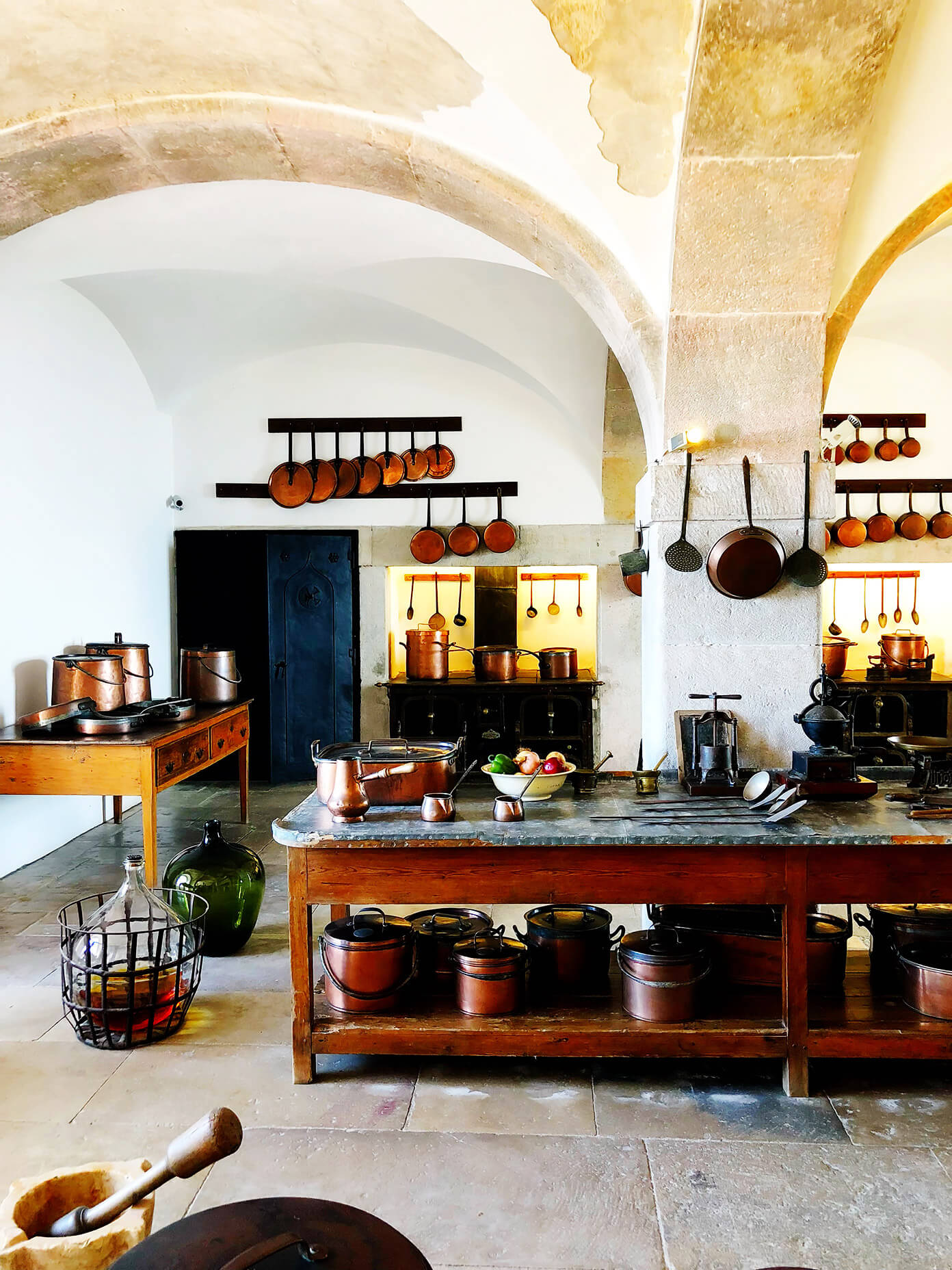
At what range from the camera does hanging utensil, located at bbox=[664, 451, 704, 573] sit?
3682 mm

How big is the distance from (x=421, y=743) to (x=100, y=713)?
2.33 meters

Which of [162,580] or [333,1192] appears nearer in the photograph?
[333,1192]

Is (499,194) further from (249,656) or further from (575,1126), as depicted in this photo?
(249,656)

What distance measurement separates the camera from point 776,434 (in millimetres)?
3678

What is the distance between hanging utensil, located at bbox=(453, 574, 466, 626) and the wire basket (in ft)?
15.3

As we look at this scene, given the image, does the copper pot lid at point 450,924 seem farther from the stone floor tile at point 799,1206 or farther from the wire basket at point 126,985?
the stone floor tile at point 799,1206

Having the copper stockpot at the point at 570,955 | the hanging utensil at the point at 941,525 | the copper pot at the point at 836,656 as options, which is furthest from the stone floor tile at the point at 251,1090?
the hanging utensil at the point at 941,525

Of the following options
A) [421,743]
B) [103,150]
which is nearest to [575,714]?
[421,743]

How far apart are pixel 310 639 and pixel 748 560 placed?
4702 millimetres

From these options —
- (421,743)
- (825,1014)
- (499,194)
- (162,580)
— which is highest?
(499,194)

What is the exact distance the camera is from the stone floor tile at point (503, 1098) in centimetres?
276

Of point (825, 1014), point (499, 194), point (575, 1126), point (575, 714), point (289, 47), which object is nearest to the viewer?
point (575, 1126)

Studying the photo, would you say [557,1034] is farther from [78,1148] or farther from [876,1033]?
[78,1148]

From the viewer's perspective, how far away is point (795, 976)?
2920mm
